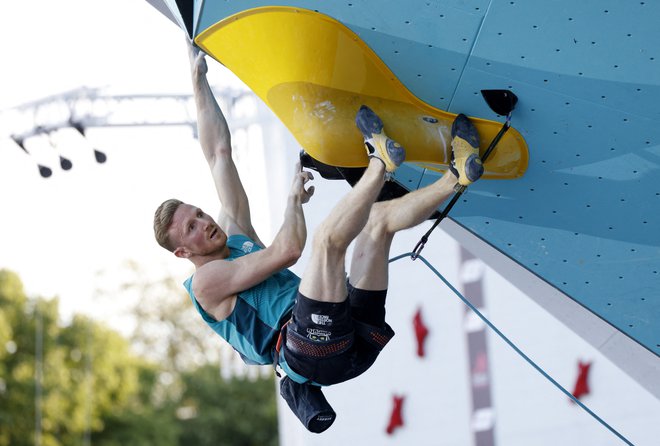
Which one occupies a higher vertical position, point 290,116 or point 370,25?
point 370,25

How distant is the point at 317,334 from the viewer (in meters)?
3.73

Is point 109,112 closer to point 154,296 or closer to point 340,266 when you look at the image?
point 340,266

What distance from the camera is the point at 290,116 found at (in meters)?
3.96

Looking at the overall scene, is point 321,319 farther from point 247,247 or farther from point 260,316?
point 247,247

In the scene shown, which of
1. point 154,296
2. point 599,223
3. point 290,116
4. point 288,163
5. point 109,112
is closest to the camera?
point 290,116

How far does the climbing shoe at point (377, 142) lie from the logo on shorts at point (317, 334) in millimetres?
624

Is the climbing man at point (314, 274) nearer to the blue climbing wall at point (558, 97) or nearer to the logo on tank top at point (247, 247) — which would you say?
the logo on tank top at point (247, 247)

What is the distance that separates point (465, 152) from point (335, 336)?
82 cm

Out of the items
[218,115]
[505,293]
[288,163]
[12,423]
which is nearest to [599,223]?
[218,115]

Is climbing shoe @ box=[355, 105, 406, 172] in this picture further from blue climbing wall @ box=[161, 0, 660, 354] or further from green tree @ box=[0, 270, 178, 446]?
green tree @ box=[0, 270, 178, 446]

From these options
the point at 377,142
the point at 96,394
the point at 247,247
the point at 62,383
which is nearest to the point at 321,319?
the point at 377,142

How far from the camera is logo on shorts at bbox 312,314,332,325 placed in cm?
369

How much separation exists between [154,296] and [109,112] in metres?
22.7

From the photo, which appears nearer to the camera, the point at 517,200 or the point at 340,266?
the point at 340,266
